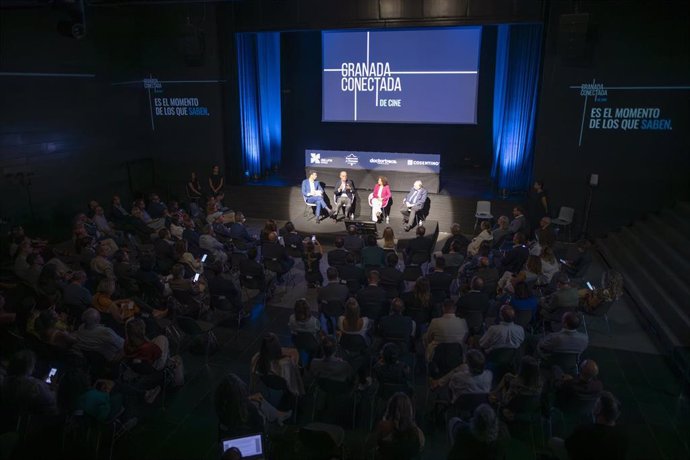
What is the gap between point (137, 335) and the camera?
4.50 m

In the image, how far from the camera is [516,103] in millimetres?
10852

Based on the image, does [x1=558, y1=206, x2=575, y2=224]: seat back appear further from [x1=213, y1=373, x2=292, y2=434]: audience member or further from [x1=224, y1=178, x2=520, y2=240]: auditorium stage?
[x1=213, y1=373, x2=292, y2=434]: audience member

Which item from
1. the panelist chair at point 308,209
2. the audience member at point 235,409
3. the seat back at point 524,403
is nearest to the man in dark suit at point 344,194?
the panelist chair at point 308,209

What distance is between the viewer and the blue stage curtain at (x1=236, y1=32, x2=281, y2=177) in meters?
12.2

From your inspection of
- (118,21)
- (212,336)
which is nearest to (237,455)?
(212,336)

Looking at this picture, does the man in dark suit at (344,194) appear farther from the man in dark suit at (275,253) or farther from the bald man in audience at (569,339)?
the bald man in audience at (569,339)

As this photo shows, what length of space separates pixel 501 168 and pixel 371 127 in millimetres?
4144

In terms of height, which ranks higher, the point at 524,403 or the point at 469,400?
the point at 469,400

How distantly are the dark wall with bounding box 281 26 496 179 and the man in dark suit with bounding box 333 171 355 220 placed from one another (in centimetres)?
298

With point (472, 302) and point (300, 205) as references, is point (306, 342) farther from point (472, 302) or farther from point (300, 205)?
point (300, 205)

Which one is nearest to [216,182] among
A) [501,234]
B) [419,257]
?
[419,257]

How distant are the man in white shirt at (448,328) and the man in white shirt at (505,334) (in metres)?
0.26

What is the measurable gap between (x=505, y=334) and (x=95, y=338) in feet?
13.2

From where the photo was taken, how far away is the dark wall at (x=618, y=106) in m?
9.14
